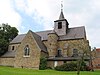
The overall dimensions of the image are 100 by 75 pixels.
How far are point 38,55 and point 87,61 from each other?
38.6ft

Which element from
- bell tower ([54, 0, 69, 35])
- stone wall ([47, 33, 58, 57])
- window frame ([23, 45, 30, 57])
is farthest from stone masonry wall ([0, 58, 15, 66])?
bell tower ([54, 0, 69, 35])

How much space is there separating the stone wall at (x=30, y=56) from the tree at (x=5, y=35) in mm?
12906

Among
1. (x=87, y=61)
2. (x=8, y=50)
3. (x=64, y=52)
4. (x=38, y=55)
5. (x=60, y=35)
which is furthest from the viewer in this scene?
(x=8, y=50)

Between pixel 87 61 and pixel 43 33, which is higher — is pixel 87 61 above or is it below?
below

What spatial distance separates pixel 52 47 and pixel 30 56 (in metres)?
6.35

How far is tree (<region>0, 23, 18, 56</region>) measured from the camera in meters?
59.4

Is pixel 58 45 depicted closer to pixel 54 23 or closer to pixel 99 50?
pixel 54 23

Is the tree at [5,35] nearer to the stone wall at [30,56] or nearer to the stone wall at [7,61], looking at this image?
the stone wall at [7,61]

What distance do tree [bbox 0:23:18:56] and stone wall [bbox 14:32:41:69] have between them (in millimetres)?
12906

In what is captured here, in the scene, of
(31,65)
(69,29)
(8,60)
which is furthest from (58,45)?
(8,60)

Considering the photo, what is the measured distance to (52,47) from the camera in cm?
4816

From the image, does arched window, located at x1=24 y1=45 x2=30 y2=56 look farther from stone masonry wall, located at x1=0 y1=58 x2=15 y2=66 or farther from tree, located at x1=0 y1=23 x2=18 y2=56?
tree, located at x1=0 y1=23 x2=18 y2=56

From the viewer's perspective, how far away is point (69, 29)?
52.8 meters

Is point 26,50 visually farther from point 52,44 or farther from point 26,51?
point 52,44
